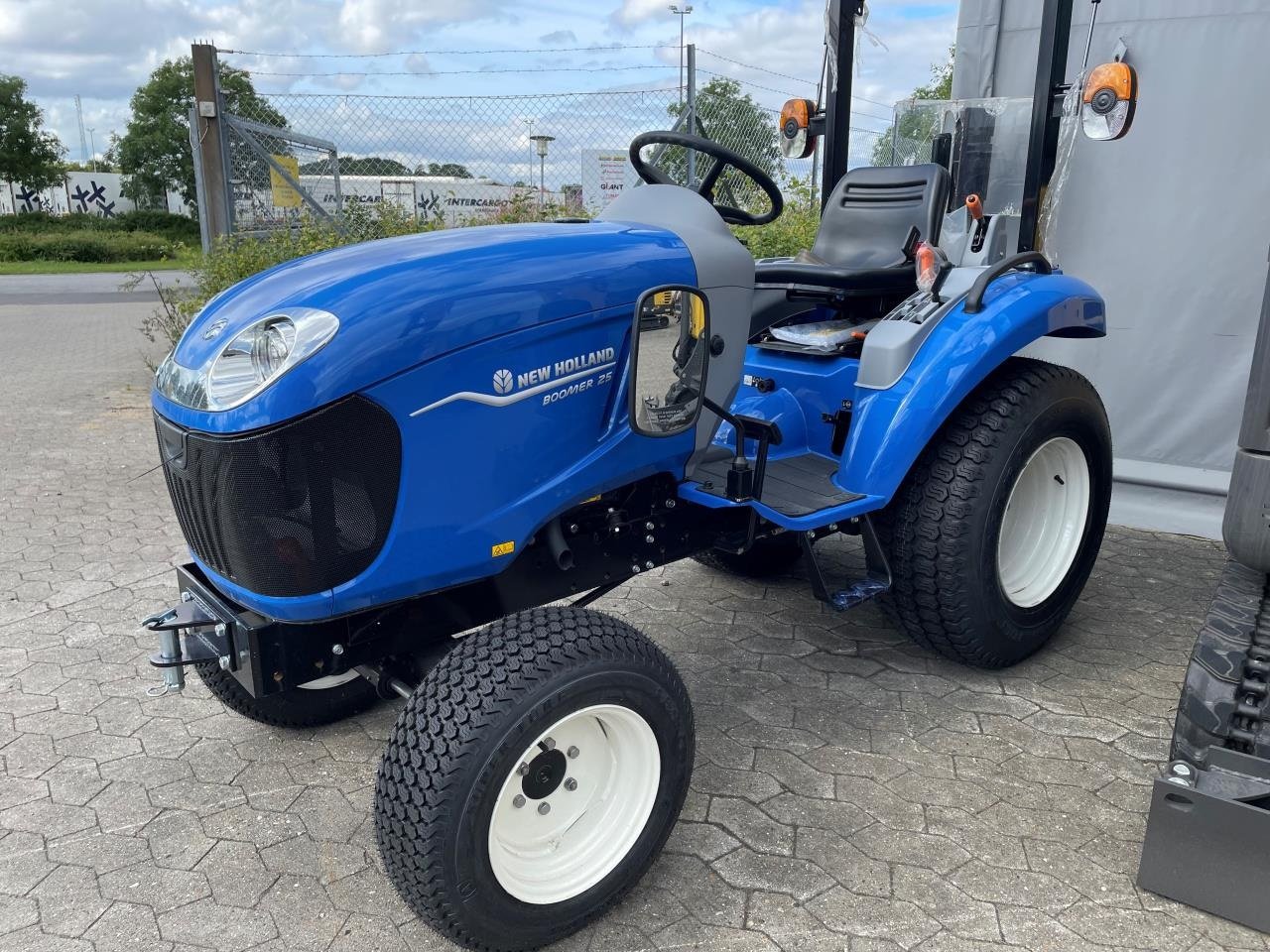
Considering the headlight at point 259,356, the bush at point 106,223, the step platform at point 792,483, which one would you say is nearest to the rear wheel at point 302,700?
the headlight at point 259,356

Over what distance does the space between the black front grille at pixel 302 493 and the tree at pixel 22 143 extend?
38.6 meters

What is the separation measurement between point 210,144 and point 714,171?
17.3ft

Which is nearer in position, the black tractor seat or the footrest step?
the footrest step

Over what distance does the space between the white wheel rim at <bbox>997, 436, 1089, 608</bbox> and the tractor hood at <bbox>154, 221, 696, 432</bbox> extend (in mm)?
1546

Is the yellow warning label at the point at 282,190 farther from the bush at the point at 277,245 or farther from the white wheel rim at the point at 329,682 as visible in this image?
the white wheel rim at the point at 329,682

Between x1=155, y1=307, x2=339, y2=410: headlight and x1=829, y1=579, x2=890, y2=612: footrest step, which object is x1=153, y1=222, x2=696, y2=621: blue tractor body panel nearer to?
x1=155, y1=307, x2=339, y2=410: headlight

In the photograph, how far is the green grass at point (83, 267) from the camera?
71.8 feet

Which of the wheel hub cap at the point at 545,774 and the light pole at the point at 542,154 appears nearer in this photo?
the wheel hub cap at the point at 545,774

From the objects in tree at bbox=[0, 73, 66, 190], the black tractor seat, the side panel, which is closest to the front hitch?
the side panel

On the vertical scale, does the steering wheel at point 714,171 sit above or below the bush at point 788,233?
above

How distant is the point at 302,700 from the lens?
2.79 meters

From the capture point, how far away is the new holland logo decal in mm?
2031

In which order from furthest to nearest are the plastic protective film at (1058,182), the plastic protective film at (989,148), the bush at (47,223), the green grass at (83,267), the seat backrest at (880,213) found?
the bush at (47,223), the green grass at (83,267), the plastic protective film at (989,148), the plastic protective film at (1058,182), the seat backrest at (880,213)

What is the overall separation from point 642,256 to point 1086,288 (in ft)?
5.37
